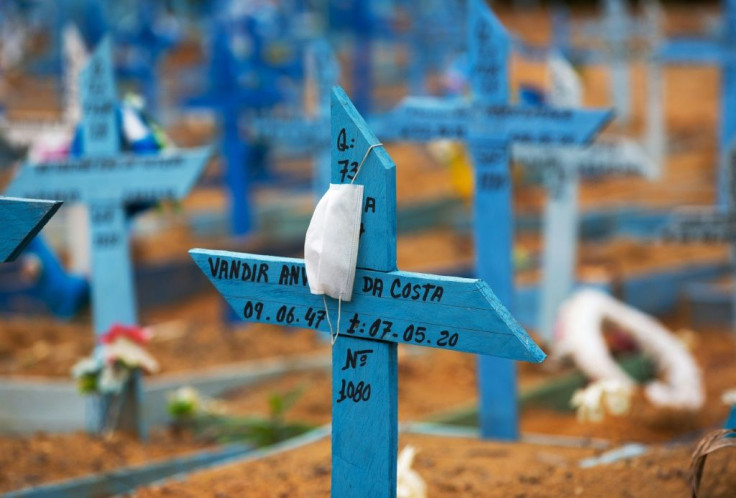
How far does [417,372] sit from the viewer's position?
8.70 m

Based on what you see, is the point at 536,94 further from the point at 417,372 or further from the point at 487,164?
the point at 487,164

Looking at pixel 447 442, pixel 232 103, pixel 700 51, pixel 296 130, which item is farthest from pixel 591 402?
pixel 700 51

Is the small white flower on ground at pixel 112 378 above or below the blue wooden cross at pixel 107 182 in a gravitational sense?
below

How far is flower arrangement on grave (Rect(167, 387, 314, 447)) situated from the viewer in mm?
6535

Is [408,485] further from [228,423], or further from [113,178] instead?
[113,178]

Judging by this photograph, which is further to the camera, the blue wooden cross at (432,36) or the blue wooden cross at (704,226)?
the blue wooden cross at (432,36)

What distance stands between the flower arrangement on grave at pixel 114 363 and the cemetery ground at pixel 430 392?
0.34 meters

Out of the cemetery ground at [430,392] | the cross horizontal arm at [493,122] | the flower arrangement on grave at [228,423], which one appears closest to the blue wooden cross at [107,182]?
the flower arrangement on grave at [228,423]

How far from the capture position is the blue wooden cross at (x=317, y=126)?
9172 mm

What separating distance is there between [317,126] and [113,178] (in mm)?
3013

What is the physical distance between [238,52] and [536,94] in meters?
7.36

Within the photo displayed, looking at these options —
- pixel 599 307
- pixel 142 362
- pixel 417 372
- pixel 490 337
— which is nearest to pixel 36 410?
pixel 142 362

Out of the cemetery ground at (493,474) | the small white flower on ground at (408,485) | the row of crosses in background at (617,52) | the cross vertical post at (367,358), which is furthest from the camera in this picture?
the row of crosses in background at (617,52)

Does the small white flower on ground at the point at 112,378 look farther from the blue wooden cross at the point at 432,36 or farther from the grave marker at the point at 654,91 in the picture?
the blue wooden cross at the point at 432,36
